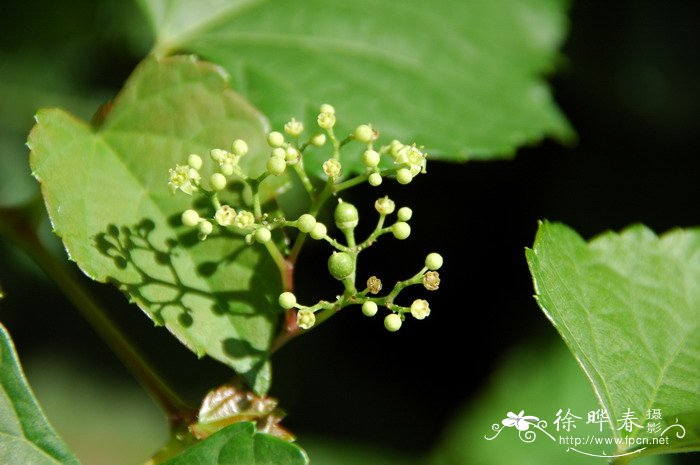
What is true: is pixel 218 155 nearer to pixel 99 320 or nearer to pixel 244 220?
pixel 244 220

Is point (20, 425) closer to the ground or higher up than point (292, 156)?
closer to the ground

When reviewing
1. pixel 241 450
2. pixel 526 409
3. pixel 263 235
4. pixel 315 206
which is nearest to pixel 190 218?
pixel 263 235

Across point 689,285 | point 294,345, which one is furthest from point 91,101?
point 689,285

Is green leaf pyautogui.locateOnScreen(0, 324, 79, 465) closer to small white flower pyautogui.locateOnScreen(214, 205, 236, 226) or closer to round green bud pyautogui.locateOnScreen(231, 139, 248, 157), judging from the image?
small white flower pyautogui.locateOnScreen(214, 205, 236, 226)

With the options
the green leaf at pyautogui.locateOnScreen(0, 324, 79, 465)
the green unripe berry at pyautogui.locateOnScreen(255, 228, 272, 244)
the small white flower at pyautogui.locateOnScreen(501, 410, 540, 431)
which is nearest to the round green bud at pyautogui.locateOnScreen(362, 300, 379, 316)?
the green unripe berry at pyautogui.locateOnScreen(255, 228, 272, 244)

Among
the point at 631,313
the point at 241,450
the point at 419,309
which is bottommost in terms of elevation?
the point at 631,313

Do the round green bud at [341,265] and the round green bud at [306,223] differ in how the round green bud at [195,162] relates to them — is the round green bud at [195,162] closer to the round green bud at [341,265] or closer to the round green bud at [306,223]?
the round green bud at [306,223]

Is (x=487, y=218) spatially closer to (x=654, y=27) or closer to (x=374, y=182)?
(x=654, y=27)
